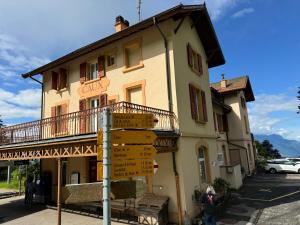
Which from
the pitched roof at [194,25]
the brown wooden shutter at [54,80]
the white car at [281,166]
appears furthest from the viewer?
the white car at [281,166]

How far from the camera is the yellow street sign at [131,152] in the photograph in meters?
3.01

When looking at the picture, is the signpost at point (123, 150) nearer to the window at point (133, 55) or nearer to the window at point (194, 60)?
the window at point (133, 55)

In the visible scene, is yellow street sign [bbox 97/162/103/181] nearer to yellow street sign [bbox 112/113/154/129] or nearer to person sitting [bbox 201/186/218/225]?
yellow street sign [bbox 112/113/154/129]

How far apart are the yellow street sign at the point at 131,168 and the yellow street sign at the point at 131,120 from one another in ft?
1.49

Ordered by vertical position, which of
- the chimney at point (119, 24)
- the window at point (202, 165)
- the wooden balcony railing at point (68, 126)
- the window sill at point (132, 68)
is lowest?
the window at point (202, 165)

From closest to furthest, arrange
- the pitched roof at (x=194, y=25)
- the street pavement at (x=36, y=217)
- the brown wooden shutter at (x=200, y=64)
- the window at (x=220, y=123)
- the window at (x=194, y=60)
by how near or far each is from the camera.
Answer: the street pavement at (x=36, y=217), the pitched roof at (x=194, y=25), the window at (x=194, y=60), the brown wooden shutter at (x=200, y=64), the window at (x=220, y=123)

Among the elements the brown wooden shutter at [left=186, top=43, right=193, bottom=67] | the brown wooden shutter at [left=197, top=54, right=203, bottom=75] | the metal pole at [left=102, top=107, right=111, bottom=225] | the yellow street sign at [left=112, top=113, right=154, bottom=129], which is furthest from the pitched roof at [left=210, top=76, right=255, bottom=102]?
the metal pole at [left=102, top=107, right=111, bottom=225]

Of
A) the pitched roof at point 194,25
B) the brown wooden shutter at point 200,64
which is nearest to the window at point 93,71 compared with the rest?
the pitched roof at point 194,25

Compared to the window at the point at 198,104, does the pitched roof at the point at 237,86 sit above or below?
above

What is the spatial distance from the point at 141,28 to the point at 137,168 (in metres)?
10.2

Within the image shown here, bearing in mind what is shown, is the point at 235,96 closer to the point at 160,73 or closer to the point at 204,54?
the point at 204,54

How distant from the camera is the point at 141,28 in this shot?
12133 mm

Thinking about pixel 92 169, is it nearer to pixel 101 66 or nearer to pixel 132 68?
Answer: pixel 101 66

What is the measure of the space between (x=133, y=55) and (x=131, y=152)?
→ 1043 centimetres
